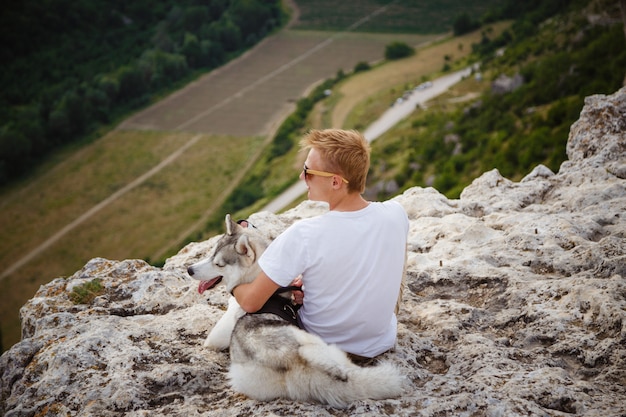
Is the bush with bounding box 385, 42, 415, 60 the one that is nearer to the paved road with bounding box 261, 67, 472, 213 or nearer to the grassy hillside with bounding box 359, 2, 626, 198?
the paved road with bounding box 261, 67, 472, 213

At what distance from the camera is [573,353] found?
5.69 meters

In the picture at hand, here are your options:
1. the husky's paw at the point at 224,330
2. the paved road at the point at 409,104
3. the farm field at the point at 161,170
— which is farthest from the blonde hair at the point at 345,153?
the paved road at the point at 409,104

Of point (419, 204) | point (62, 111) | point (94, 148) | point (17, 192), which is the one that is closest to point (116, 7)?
point (62, 111)

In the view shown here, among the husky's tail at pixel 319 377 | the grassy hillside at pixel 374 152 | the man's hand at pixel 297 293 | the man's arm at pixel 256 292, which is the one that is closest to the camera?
the husky's tail at pixel 319 377

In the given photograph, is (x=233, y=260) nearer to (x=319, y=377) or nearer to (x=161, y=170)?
(x=319, y=377)

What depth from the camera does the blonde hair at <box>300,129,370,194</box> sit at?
16.8 ft

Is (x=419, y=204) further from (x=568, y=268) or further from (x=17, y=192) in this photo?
(x=17, y=192)

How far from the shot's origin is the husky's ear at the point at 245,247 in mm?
5895

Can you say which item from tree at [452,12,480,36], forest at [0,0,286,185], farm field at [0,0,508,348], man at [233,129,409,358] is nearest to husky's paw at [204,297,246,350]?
man at [233,129,409,358]

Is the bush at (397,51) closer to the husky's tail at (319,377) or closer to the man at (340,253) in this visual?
the man at (340,253)

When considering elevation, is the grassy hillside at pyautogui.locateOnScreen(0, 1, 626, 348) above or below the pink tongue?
below

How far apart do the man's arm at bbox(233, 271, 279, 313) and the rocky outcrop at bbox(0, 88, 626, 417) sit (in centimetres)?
89

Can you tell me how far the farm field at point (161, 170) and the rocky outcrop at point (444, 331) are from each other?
46.8m

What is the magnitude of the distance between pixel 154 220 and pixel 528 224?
59553 mm
